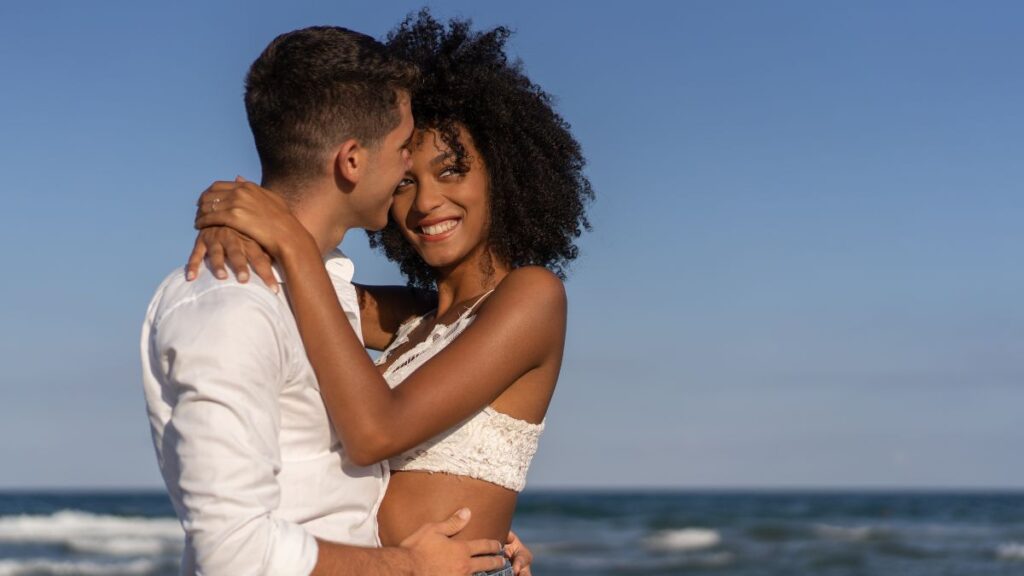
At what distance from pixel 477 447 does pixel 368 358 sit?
0.70 metres

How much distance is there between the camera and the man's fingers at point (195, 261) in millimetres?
2531

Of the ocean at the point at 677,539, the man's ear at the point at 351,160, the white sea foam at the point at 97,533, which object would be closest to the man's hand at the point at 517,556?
the man's ear at the point at 351,160

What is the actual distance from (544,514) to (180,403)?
24766mm

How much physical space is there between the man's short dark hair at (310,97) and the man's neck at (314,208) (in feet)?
0.11

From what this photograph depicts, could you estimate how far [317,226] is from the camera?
2822mm

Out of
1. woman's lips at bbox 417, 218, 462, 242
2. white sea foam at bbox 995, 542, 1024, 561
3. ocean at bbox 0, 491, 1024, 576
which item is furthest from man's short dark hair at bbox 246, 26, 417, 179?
white sea foam at bbox 995, 542, 1024, 561

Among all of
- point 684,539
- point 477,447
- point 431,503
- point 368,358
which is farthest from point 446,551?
point 684,539

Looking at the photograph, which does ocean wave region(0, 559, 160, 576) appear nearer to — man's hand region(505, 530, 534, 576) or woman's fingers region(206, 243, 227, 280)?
man's hand region(505, 530, 534, 576)

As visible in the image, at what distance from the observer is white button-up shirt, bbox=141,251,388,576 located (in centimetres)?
230

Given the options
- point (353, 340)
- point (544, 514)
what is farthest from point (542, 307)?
point (544, 514)

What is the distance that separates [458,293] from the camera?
154 inches

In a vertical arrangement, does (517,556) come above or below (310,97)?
below

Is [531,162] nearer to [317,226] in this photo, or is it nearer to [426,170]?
[426,170]

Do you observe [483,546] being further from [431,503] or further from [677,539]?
[677,539]
